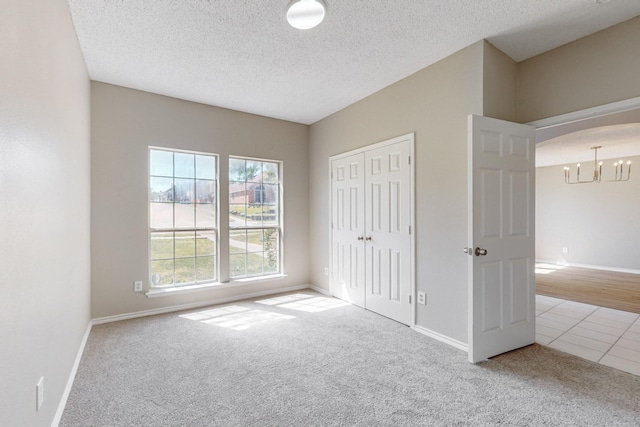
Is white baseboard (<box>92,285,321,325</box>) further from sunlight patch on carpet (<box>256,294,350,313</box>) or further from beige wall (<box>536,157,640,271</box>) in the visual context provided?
beige wall (<box>536,157,640,271</box>)

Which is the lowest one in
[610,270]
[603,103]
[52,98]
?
[610,270]

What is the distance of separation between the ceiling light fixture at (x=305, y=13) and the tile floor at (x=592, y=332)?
3516mm

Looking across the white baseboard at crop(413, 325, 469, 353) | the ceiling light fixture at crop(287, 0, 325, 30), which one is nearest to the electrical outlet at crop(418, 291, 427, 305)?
the white baseboard at crop(413, 325, 469, 353)

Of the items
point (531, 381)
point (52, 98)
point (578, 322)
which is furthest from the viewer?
point (578, 322)

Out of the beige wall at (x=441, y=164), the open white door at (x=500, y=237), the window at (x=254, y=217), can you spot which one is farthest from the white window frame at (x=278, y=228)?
the open white door at (x=500, y=237)

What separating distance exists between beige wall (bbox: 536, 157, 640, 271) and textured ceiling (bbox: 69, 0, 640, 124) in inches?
240

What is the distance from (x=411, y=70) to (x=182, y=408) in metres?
3.52

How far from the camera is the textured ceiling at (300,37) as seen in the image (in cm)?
216

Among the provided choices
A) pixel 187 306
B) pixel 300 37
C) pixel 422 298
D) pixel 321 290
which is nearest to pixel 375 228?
pixel 422 298

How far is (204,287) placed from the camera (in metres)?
3.96

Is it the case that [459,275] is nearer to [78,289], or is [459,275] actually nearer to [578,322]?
[578,322]


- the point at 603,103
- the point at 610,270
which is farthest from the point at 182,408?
the point at 610,270

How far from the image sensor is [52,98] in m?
1.80

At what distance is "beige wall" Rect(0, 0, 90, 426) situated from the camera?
3.81 feet
